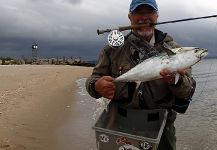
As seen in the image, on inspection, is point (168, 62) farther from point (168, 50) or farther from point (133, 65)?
point (133, 65)

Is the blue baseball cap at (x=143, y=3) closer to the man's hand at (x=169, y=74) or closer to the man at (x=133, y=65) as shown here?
the man at (x=133, y=65)

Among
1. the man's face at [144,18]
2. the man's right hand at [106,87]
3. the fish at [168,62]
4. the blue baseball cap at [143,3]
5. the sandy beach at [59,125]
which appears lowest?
the sandy beach at [59,125]

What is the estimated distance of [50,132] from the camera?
1012 cm

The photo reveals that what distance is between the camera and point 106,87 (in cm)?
417

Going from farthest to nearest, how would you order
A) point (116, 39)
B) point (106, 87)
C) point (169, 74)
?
point (116, 39)
point (106, 87)
point (169, 74)

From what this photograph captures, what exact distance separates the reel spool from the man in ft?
0.25

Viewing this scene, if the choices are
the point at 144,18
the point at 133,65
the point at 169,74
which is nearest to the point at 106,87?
the point at 133,65

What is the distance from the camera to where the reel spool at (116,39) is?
14.2ft

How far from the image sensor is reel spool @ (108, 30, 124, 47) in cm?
432

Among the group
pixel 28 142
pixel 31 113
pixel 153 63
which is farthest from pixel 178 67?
pixel 31 113

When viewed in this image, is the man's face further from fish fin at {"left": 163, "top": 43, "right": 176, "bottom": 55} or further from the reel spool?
fish fin at {"left": 163, "top": 43, "right": 176, "bottom": 55}

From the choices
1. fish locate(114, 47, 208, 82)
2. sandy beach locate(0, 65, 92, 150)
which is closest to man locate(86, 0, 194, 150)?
fish locate(114, 47, 208, 82)

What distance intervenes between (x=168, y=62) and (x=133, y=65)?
51cm

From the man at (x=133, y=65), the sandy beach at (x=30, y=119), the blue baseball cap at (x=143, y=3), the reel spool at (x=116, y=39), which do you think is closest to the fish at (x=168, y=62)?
the man at (x=133, y=65)
